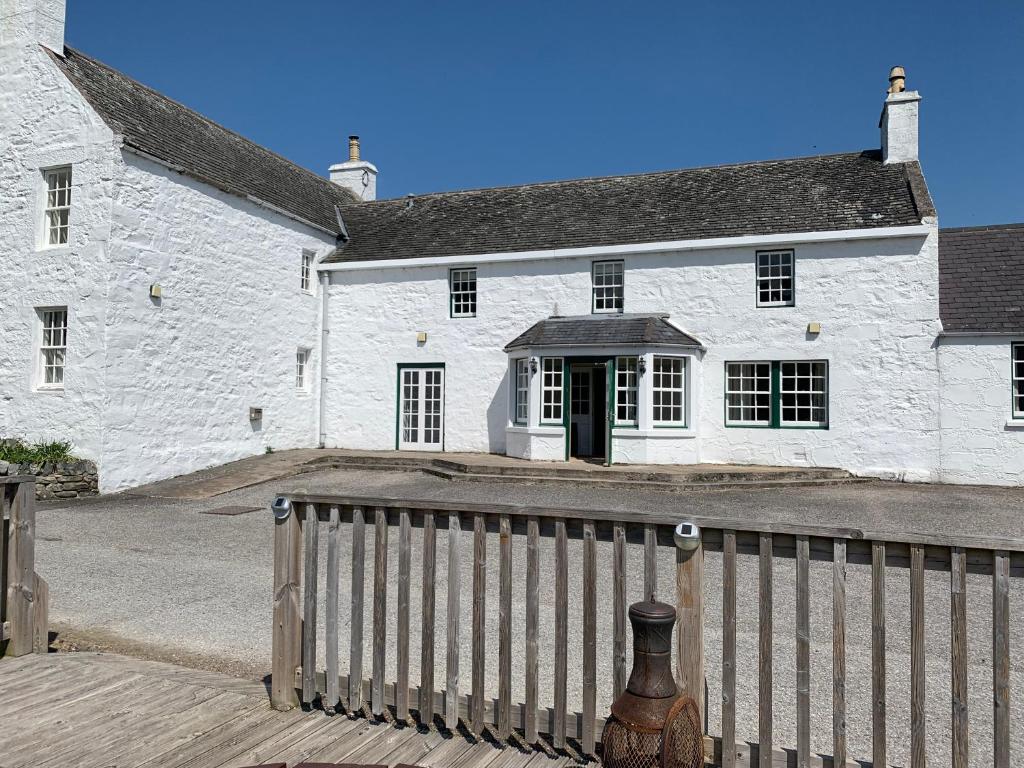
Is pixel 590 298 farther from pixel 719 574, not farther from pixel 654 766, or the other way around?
pixel 654 766

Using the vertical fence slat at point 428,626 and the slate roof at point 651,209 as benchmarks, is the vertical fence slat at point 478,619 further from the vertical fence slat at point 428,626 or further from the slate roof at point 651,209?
the slate roof at point 651,209

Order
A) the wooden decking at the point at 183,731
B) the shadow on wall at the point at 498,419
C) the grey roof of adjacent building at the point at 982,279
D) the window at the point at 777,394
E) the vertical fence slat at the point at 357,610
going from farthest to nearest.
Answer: the shadow on wall at the point at 498,419 → the window at the point at 777,394 → the grey roof of adjacent building at the point at 982,279 → the vertical fence slat at the point at 357,610 → the wooden decking at the point at 183,731

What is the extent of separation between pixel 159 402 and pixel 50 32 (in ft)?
25.3

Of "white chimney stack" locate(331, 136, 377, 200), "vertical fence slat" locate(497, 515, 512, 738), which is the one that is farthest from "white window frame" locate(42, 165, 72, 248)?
"vertical fence slat" locate(497, 515, 512, 738)

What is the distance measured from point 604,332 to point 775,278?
4057 millimetres

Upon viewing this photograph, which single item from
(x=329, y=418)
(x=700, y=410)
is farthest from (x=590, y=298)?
(x=329, y=418)

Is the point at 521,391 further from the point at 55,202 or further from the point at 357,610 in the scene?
the point at 357,610

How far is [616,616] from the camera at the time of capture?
330cm

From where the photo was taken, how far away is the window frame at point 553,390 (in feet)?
57.0

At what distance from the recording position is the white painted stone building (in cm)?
1466

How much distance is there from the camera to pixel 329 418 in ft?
67.4

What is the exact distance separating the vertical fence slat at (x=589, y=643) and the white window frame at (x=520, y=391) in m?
14.6

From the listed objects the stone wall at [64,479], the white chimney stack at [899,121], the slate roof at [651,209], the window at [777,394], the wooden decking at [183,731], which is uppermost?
the white chimney stack at [899,121]

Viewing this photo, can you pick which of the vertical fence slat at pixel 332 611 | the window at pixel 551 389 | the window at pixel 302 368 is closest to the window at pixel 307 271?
the window at pixel 302 368
